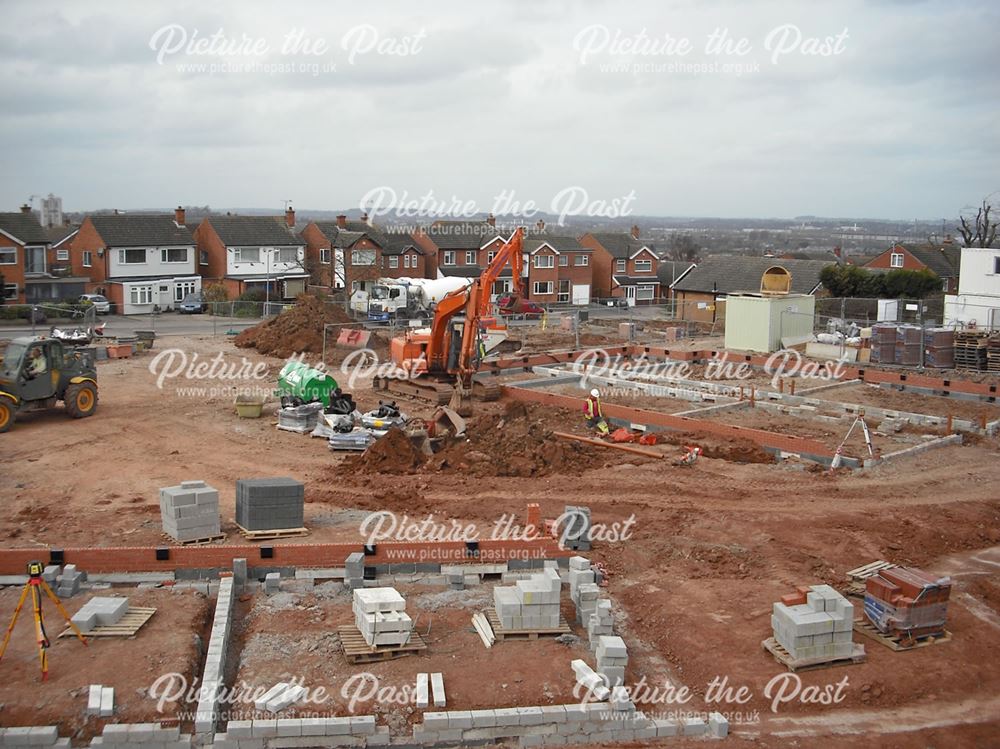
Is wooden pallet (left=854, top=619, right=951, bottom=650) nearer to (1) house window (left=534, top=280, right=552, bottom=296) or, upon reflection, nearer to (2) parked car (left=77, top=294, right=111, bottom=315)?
(2) parked car (left=77, top=294, right=111, bottom=315)

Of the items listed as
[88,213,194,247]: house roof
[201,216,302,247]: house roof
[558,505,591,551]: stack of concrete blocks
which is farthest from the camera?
[201,216,302,247]: house roof

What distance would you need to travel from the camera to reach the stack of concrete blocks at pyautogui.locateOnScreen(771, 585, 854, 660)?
10617 millimetres

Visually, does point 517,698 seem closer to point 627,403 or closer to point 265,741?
point 265,741

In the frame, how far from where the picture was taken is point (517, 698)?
980cm

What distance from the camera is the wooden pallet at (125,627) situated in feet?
35.3

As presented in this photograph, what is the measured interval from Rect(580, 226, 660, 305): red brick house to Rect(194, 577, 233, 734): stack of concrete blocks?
49.2 metres

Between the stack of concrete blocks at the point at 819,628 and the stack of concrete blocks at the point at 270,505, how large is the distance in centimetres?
698

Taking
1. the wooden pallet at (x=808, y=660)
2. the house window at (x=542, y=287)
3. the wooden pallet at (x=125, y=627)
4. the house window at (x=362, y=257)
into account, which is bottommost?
the wooden pallet at (x=808, y=660)

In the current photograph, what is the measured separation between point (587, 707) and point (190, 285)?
43.3 meters

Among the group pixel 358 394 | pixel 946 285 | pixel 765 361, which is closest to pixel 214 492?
pixel 358 394

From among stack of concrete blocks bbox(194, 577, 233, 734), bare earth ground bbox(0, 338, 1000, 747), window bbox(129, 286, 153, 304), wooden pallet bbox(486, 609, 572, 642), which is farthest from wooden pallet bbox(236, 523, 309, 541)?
window bbox(129, 286, 153, 304)

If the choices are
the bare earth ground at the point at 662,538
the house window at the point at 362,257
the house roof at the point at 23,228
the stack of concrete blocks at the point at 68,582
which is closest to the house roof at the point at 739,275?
the house window at the point at 362,257

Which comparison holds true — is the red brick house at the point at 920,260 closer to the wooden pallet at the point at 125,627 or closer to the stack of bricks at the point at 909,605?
the stack of bricks at the point at 909,605

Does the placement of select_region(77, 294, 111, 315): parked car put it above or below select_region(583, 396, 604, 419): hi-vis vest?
above
